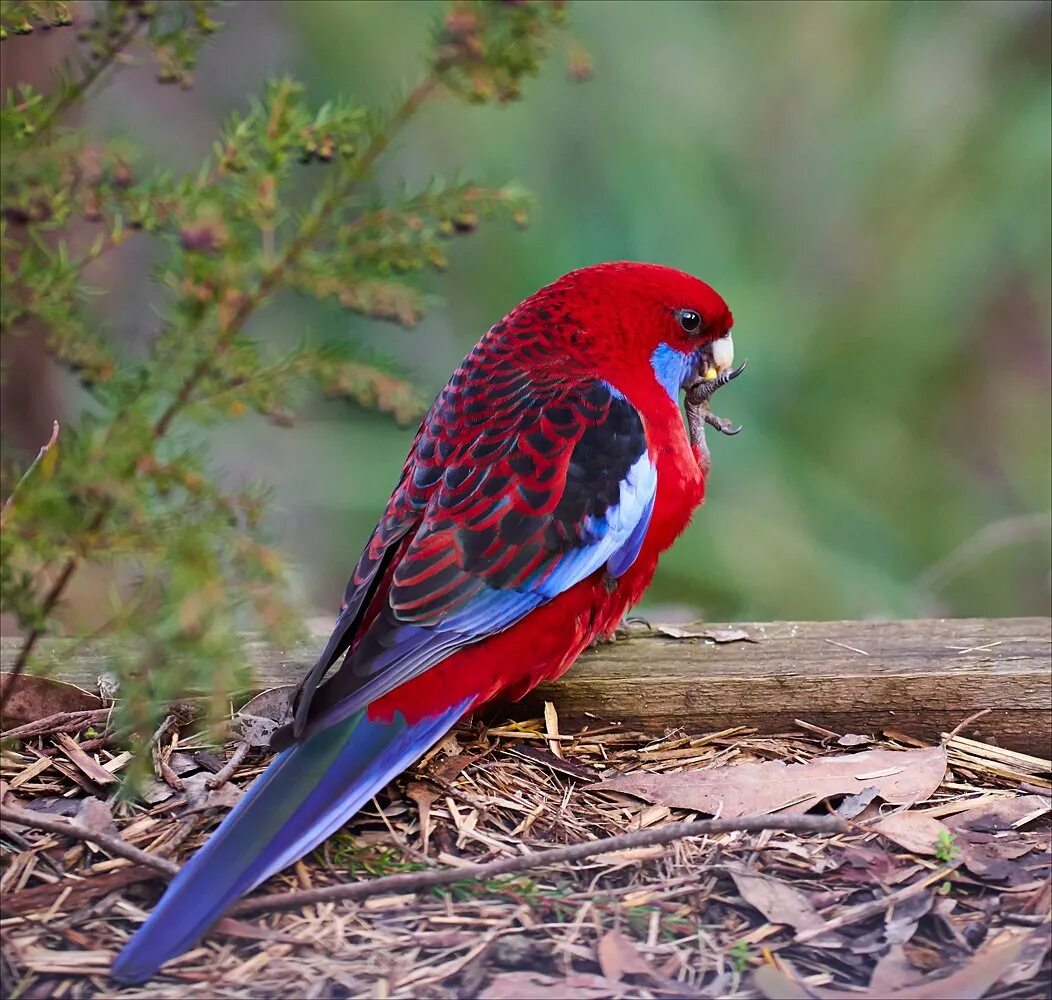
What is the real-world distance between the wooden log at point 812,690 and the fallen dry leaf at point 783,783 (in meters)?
0.18

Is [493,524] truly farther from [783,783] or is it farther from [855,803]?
[855,803]

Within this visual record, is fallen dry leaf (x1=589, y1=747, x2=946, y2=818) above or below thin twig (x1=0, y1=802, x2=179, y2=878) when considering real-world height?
below

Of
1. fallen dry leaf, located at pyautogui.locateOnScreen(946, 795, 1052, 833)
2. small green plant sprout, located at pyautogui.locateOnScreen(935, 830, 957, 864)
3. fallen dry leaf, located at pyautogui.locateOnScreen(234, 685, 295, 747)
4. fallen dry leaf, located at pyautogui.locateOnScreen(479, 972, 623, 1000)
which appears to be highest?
fallen dry leaf, located at pyautogui.locateOnScreen(479, 972, 623, 1000)

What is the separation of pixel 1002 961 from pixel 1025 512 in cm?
329

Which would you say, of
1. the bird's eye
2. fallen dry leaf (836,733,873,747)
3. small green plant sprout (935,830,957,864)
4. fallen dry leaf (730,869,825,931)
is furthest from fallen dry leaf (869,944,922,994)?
the bird's eye

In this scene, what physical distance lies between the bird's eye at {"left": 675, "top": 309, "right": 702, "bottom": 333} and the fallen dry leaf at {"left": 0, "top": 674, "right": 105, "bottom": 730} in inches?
56.5

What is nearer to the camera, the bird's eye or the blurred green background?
the bird's eye

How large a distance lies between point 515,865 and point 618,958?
0.67 feet

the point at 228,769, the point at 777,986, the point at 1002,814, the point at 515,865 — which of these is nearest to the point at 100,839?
the point at 228,769

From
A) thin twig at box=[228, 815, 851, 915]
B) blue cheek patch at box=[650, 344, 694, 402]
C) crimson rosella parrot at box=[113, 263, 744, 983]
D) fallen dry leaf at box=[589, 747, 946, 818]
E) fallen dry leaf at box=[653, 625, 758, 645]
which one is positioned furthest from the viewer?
fallen dry leaf at box=[653, 625, 758, 645]

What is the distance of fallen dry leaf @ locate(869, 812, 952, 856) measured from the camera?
2018 mm

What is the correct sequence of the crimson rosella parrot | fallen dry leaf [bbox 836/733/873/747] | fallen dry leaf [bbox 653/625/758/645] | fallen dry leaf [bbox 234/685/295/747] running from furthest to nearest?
fallen dry leaf [bbox 653/625/758/645] < fallen dry leaf [bbox 836/733/873/747] < fallen dry leaf [bbox 234/685/295/747] < the crimson rosella parrot

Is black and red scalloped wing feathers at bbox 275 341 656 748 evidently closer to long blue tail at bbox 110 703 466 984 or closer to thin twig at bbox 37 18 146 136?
long blue tail at bbox 110 703 466 984

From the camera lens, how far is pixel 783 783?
226 centimetres
